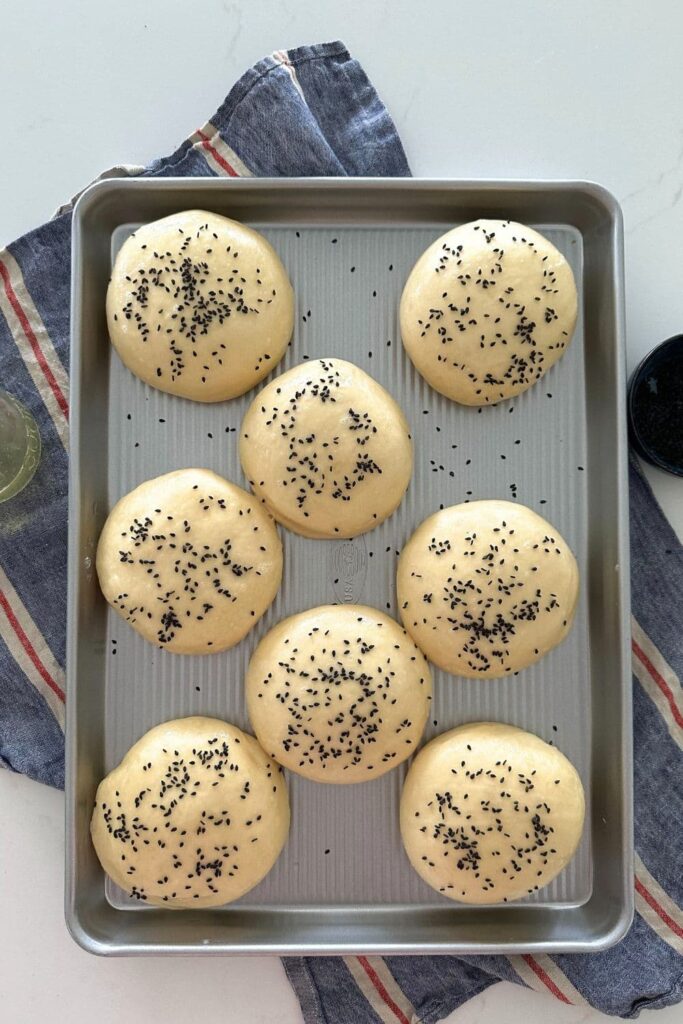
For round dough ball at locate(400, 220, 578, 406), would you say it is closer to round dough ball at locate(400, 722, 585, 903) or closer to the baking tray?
the baking tray

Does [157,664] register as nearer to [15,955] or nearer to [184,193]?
[15,955]

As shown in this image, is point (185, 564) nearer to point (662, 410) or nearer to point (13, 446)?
point (13, 446)

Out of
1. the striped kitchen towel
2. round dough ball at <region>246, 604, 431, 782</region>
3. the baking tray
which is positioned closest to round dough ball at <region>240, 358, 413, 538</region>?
the baking tray

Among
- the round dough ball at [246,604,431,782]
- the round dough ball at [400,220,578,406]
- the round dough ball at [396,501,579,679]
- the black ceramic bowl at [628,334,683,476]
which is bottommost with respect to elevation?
the round dough ball at [246,604,431,782]

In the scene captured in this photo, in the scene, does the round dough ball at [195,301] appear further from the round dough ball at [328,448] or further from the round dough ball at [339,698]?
the round dough ball at [339,698]

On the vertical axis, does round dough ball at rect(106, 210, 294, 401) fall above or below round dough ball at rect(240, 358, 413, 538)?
above

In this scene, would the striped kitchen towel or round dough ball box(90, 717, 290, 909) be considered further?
the striped kitchen towel

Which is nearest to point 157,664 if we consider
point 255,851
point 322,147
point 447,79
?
point 255,851
